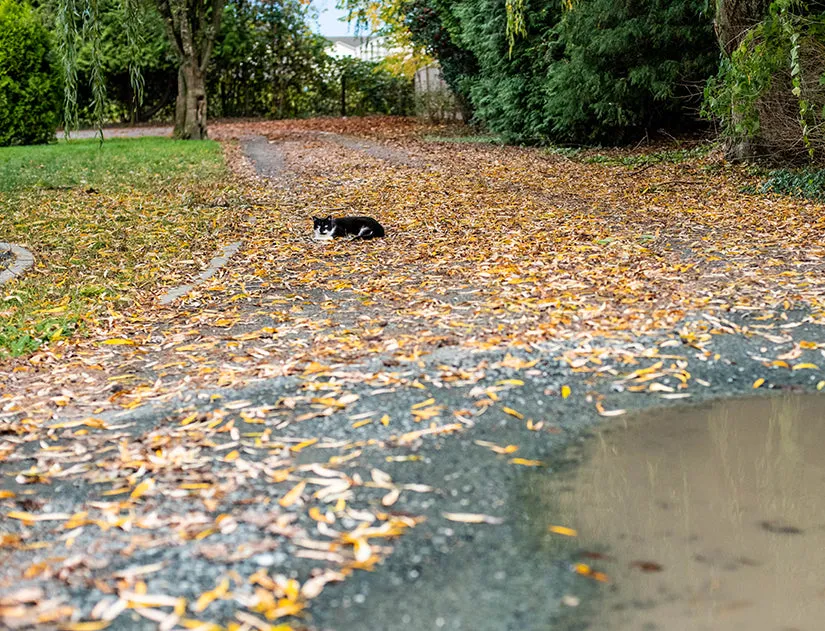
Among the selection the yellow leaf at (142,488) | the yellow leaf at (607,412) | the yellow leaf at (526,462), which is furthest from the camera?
the yellow leaf at (607,412)

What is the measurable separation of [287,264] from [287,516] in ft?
15.4

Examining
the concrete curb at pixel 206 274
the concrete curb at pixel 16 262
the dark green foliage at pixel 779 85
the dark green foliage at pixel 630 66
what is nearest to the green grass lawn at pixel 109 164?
the concrete curb at pixel 16 262

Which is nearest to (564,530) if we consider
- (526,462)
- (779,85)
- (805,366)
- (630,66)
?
(526,462)

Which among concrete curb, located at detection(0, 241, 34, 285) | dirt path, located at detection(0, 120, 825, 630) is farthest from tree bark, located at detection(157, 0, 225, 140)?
dirt path, located at detection(0, 120, 825, 630)

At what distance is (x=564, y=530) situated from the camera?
326cm

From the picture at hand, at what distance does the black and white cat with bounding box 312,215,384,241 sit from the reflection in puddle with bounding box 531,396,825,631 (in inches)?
195

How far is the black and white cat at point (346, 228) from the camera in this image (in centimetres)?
873

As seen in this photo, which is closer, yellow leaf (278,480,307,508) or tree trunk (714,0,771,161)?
yellow leaf (278,480,307,508)

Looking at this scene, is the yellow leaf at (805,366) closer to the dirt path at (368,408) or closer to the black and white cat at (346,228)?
the dirt path at (368,408)

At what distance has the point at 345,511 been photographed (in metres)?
3.34

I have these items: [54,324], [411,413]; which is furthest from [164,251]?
[411,413]

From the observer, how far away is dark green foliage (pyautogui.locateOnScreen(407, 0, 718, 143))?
1473 cm

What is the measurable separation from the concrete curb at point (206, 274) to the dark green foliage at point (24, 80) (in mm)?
13428

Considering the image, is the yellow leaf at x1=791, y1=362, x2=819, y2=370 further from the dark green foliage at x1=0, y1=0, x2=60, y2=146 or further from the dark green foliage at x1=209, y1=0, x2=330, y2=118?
the dark green foliage at x1=209, y1=0, x2=330, y2=118
